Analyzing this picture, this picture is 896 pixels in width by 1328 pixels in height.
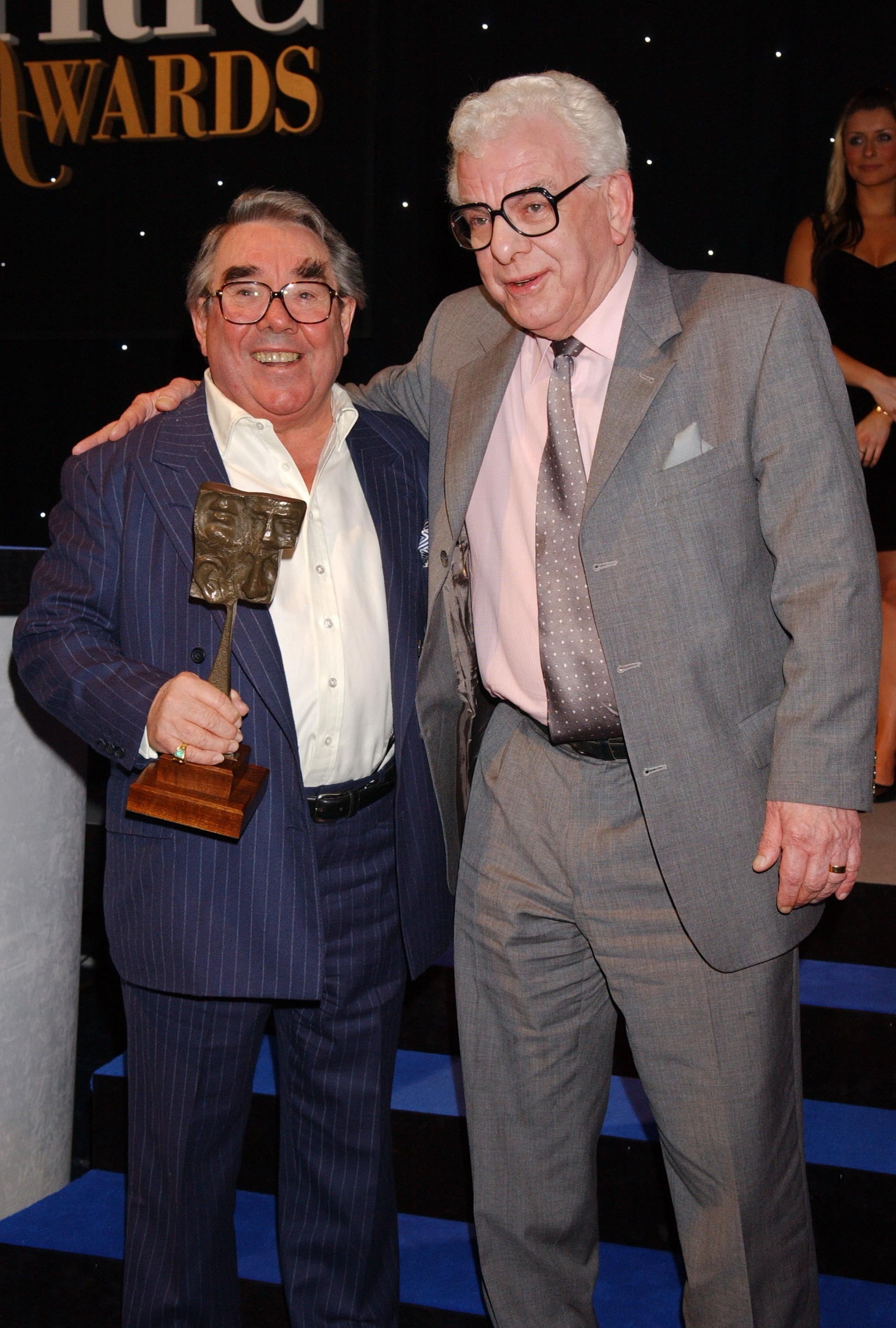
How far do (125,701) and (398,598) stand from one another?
17.3 inches

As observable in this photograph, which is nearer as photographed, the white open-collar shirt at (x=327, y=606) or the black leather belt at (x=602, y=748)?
the black leather belt at (x=602, y=748)

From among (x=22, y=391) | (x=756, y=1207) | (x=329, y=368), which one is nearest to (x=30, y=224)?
(x=22, y=391)

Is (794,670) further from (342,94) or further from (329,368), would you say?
(342,94)

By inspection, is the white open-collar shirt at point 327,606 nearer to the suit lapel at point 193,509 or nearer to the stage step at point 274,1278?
the suit lapel at point 193,509

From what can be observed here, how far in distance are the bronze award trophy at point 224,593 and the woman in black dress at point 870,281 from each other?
2.21 metres

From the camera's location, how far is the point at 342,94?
4.24 m

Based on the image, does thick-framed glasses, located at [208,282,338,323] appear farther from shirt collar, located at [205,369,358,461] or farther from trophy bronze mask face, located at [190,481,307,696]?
trophy bronze mask face, located at [190,481,307,696]

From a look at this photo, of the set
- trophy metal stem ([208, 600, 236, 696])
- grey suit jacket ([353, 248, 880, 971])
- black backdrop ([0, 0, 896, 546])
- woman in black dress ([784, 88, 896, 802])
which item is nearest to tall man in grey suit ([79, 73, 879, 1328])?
grey suit jacket ([353, 248, 880, 971])

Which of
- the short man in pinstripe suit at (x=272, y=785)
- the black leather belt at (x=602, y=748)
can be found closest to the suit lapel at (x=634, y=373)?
the black leather belt at (x=602, y=748)

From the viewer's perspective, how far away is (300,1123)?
2.00m

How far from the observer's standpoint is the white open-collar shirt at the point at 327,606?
6.13 feet

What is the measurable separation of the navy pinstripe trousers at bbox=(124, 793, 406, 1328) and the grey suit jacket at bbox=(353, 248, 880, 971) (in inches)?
20.0

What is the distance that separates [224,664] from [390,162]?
118 inches

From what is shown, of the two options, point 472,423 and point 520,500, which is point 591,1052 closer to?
point 520,500
